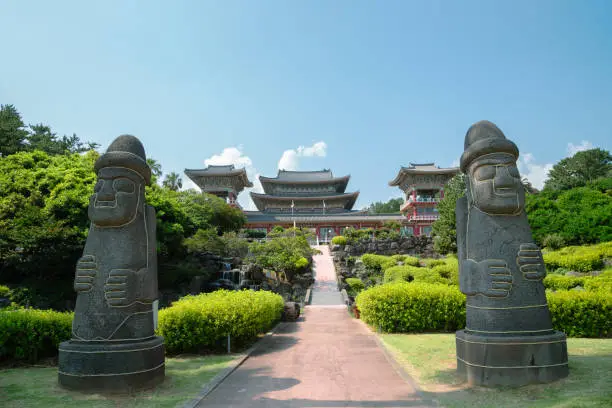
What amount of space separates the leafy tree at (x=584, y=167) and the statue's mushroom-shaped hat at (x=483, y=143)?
4091cm

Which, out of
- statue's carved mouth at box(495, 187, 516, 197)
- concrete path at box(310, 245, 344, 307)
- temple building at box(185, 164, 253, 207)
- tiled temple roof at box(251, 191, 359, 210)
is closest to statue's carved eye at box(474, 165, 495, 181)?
statue's carved mouth at box(495, 187, 516, 197)

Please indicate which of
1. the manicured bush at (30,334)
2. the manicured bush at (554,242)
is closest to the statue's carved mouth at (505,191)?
the manicured bush at (30,334)

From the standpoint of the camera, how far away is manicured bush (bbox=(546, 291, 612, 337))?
9000mm

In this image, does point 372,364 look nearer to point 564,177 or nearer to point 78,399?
point 78,399

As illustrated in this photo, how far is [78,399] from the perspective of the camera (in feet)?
18.0

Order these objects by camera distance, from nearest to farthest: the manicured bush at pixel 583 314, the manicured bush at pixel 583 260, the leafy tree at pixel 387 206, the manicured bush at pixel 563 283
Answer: the manicured bush at pixel 583 314
the manicured bush at pixel 563 283
the manicured bush at pixel 583 260
the leafy tree at pixel 387 206

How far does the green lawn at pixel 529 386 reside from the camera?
16.5 feet

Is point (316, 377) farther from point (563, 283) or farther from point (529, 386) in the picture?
point (563, 283)

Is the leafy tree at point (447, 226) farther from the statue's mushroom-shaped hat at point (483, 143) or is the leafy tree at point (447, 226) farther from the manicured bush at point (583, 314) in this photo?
the statue's mushroom-shaped hat at point (483, 143)

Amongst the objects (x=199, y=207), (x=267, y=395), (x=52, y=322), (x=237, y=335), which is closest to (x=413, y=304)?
(x=237, y=335)

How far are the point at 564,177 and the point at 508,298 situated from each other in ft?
141

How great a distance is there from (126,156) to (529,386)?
6.71 m

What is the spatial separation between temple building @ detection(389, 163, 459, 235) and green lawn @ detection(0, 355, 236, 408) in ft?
131

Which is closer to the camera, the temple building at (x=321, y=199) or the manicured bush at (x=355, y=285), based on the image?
the manicured bush at (x=355, y=285)
